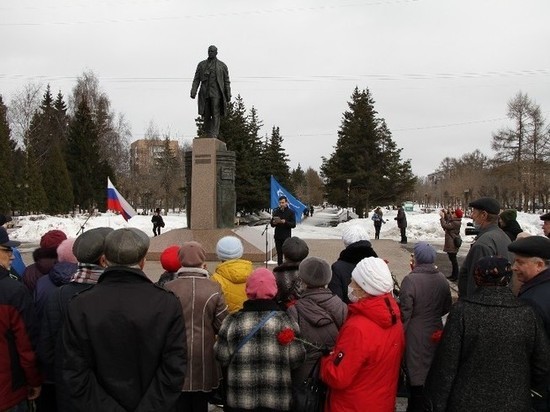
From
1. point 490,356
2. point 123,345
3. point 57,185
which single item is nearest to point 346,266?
point 490,356

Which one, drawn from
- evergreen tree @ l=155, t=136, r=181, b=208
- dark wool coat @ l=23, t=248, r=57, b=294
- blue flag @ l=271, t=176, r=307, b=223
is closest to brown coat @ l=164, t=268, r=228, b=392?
dark wool coat @ l=23, t=248, r=57, b=294

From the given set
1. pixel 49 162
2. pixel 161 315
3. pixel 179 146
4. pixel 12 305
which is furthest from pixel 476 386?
pixel 179 146

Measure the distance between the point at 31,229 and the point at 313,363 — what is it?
26.9m

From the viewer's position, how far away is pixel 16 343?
2746 mm

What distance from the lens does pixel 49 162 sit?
4031 cm

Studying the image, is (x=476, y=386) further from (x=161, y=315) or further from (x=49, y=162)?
(x=49, y=162)

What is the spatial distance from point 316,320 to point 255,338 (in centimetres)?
50

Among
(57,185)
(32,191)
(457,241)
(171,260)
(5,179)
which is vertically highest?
(5,179)

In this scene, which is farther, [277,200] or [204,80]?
[204,80]

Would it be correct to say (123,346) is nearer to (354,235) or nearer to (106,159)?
(354,235)

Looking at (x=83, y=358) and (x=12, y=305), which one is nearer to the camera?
(x=83, y=358)

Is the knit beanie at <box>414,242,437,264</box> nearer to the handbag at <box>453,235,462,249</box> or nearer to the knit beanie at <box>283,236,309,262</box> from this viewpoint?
the knit beanie at <box>283,236,309,262</box>

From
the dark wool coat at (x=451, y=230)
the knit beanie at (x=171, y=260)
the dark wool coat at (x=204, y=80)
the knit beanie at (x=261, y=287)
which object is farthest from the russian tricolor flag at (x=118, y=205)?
the knit beanie at (x=261, y=287)

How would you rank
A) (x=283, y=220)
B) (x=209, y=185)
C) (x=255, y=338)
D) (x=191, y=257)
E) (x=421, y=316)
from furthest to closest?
(x=209, y=185) < (x=283, y=220) < (x=421, y=316) < (x=191, y=257) < (x=255, y=338)
